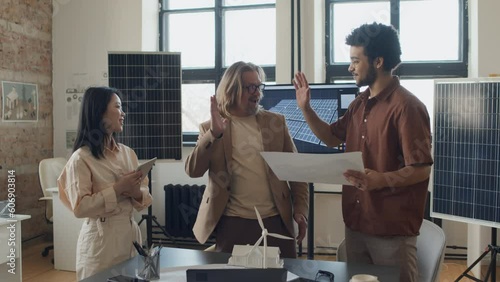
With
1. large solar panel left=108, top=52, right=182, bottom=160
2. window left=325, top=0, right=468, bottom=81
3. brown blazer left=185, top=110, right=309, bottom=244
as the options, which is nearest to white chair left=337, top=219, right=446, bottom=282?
brown blazer left=185, top=110, right=309, bottom=244

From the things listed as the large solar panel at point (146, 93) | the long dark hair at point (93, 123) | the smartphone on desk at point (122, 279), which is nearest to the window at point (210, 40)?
the large solar panel at point (146, 93)

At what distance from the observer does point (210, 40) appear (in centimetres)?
510

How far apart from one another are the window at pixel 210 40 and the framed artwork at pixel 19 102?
Answer: 1434 millimetres

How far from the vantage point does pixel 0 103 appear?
4398 millimetres

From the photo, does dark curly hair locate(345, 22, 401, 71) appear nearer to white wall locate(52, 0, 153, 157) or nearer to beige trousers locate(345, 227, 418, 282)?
beige trousers locate(345, 227, 418, 282)

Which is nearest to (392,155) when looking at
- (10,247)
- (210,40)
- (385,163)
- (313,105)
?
(385,163)

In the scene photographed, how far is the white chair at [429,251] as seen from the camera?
1735 mm

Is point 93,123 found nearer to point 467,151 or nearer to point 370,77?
point 370,77

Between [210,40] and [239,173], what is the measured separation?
324cm

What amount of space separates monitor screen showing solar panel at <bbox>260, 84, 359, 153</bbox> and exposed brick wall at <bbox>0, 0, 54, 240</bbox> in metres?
2.57

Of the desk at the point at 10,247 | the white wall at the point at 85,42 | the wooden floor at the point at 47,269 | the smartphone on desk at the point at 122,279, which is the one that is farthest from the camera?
the white wall at the point at 85,42

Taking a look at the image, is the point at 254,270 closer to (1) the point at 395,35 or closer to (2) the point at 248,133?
(2) the point at 248,133

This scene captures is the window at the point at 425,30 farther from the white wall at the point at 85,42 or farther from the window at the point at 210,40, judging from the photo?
the white wall at the point at 85,42

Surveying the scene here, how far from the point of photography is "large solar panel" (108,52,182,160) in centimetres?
360
